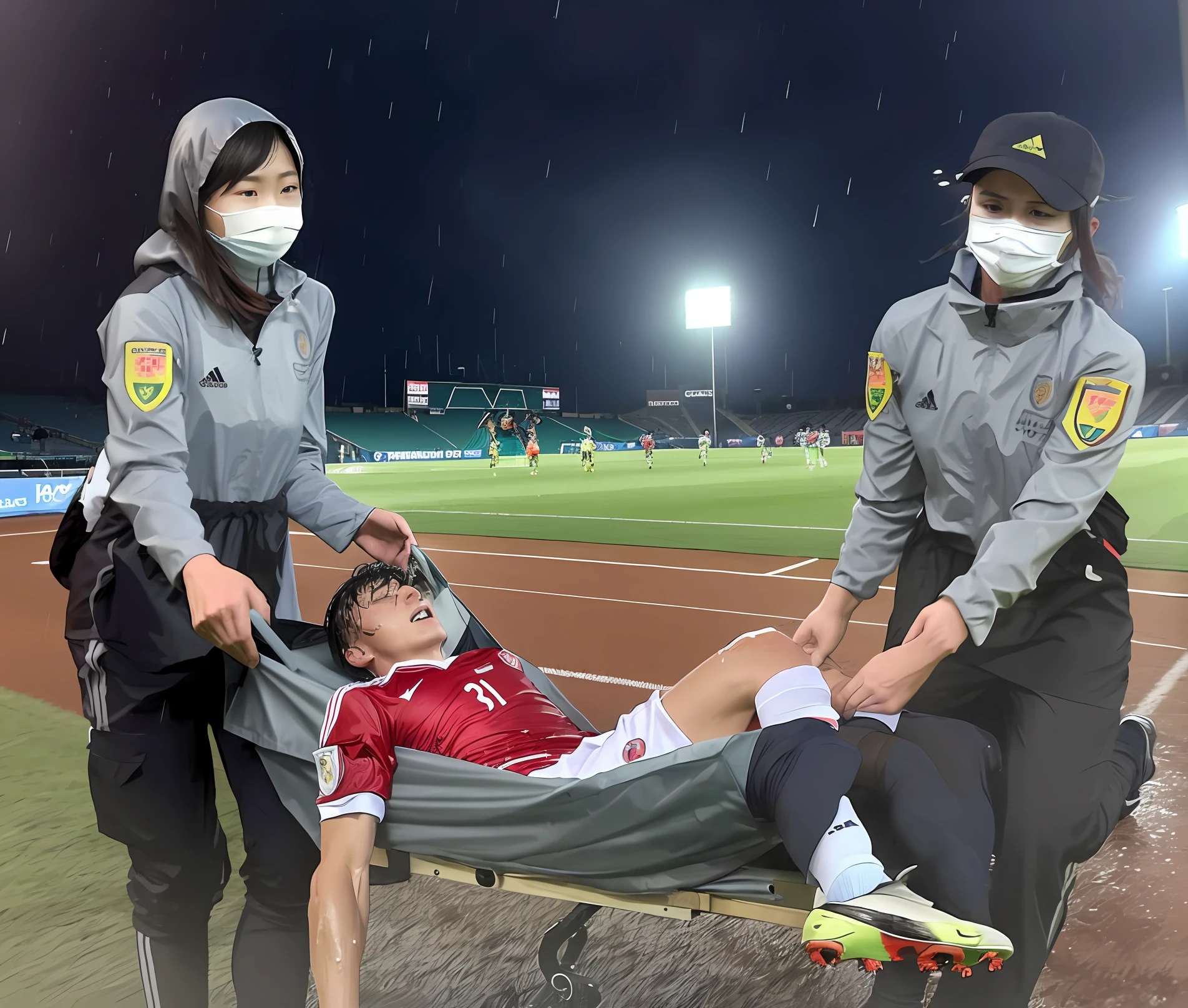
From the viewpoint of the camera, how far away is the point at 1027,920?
1501 mm

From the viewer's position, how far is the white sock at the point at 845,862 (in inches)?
43.3

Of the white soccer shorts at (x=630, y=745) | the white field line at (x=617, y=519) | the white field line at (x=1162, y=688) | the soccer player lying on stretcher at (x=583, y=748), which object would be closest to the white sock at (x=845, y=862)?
the soccer player lying on stretcher at (x=583, y=748)

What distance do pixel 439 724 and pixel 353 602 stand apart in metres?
0.42

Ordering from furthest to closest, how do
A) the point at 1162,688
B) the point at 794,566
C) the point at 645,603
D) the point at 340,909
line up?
the point at 794,566 → the point at 645,603 → the point at 1162,688 → the point at 340,909

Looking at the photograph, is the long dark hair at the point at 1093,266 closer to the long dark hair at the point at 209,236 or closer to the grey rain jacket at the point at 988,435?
the grey rain jacket at the point at 988,435

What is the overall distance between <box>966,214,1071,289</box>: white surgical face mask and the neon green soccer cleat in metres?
1.27

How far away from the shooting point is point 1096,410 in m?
1.51

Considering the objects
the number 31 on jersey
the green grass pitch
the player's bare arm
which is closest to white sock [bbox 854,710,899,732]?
the number 31 on jersey

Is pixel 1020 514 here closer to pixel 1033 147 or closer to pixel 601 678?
pixel 1033 147

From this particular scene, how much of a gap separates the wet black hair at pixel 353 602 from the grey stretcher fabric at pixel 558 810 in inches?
11.2

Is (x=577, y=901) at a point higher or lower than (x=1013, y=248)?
lower

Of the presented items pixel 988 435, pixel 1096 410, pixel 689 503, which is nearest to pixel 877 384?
pixel 988 435

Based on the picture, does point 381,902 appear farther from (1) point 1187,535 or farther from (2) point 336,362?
(2) point 336,362

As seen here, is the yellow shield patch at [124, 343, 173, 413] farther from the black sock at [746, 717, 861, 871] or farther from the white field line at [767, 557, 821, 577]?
the white field line at [767, 557, 821, 577]
